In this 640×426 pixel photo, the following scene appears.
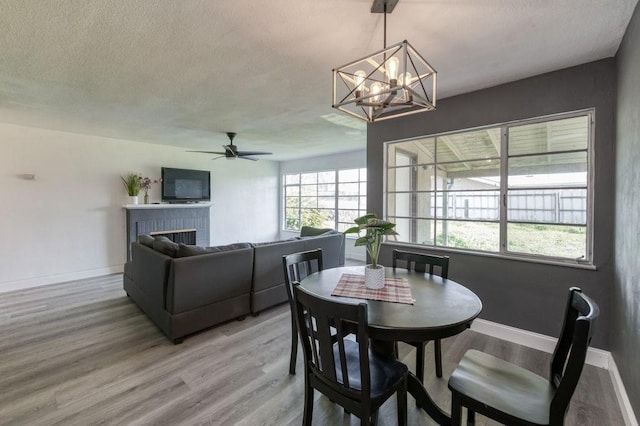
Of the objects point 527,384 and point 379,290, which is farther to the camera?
point 379,290

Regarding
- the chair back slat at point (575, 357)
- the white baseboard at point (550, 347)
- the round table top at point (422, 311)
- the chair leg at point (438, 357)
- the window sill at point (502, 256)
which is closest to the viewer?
the chair back slat at point (575, 357)

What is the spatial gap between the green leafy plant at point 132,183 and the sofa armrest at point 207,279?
3441 mm

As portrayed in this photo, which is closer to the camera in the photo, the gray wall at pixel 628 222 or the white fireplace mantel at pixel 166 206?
the gray wall at pixel 628 222

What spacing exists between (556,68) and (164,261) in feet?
13.4

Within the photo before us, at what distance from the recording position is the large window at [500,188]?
258 cm

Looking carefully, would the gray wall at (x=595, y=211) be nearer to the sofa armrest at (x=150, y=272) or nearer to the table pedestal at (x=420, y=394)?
the table pedestal at (x=420, y=394)

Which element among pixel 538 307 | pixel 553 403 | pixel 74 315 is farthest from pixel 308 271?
pixel 74 315

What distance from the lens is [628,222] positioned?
188cm

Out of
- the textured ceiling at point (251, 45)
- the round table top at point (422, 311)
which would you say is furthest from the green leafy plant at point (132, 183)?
the round table top at point (422, 311)

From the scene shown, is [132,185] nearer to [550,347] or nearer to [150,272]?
[150,272]

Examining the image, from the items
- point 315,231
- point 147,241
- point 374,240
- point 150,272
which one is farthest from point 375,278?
point 315,231

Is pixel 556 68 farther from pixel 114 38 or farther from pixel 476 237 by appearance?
pixel 114 38

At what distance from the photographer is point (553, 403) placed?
1.13 metres

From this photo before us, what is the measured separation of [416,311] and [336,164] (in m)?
5.88
